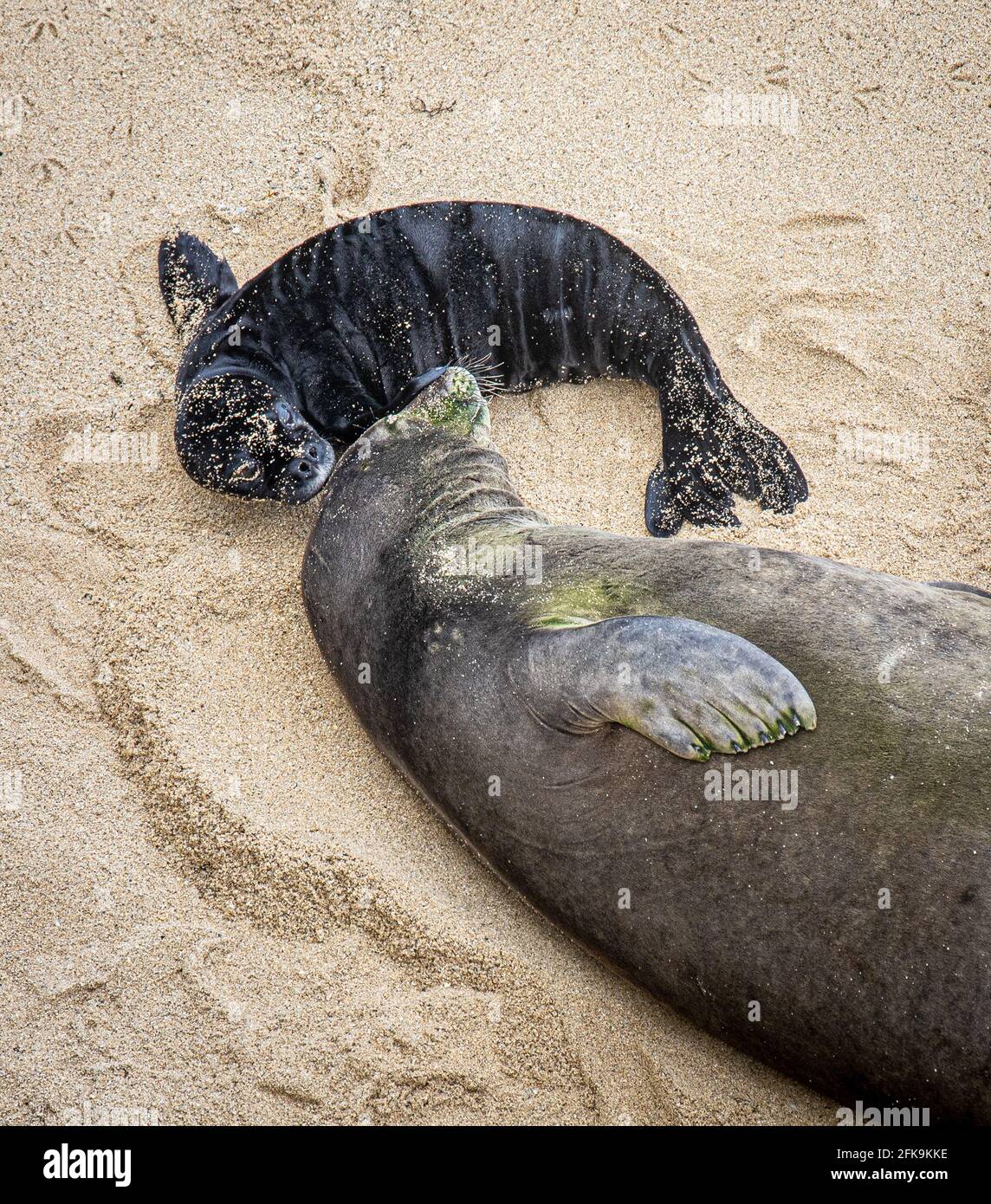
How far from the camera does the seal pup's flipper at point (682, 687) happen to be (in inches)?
107

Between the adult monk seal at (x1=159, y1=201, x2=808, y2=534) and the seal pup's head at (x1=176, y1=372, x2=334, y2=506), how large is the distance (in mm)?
18

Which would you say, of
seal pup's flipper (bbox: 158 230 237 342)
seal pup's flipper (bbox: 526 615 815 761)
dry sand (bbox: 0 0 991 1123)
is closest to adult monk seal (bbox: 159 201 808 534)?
seal pup's flipper (bbox: 158 230 237 342)

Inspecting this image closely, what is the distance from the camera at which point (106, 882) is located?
347 centimetres

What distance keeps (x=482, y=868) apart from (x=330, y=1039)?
2.34 ft

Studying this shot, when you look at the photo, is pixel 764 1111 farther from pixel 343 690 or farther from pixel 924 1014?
pixel 343 690

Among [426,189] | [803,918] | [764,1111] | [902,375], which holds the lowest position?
[764,1111]

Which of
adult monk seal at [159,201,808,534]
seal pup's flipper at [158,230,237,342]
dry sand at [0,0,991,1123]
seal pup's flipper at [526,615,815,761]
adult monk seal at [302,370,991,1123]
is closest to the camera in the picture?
adult monk seal at [302,370,991,1123]

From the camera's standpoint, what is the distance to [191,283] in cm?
466

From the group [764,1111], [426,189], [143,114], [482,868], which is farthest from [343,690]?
[143,114]

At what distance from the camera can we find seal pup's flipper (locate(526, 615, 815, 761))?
271 centimetres

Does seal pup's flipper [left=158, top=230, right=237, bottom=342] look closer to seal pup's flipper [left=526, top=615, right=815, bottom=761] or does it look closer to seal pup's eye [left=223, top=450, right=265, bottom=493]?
seal pup's eye [left=223, top=450, right=265, bottom=493]

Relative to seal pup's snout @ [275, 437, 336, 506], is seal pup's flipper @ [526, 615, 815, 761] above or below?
below

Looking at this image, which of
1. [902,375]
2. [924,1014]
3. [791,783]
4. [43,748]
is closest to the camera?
[924,1014]

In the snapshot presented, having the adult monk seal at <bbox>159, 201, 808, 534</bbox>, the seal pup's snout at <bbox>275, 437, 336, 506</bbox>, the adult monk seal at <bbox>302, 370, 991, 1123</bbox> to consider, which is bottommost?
the adult monk seal at <bbox>302, 370, 991, 1123</bbox>
